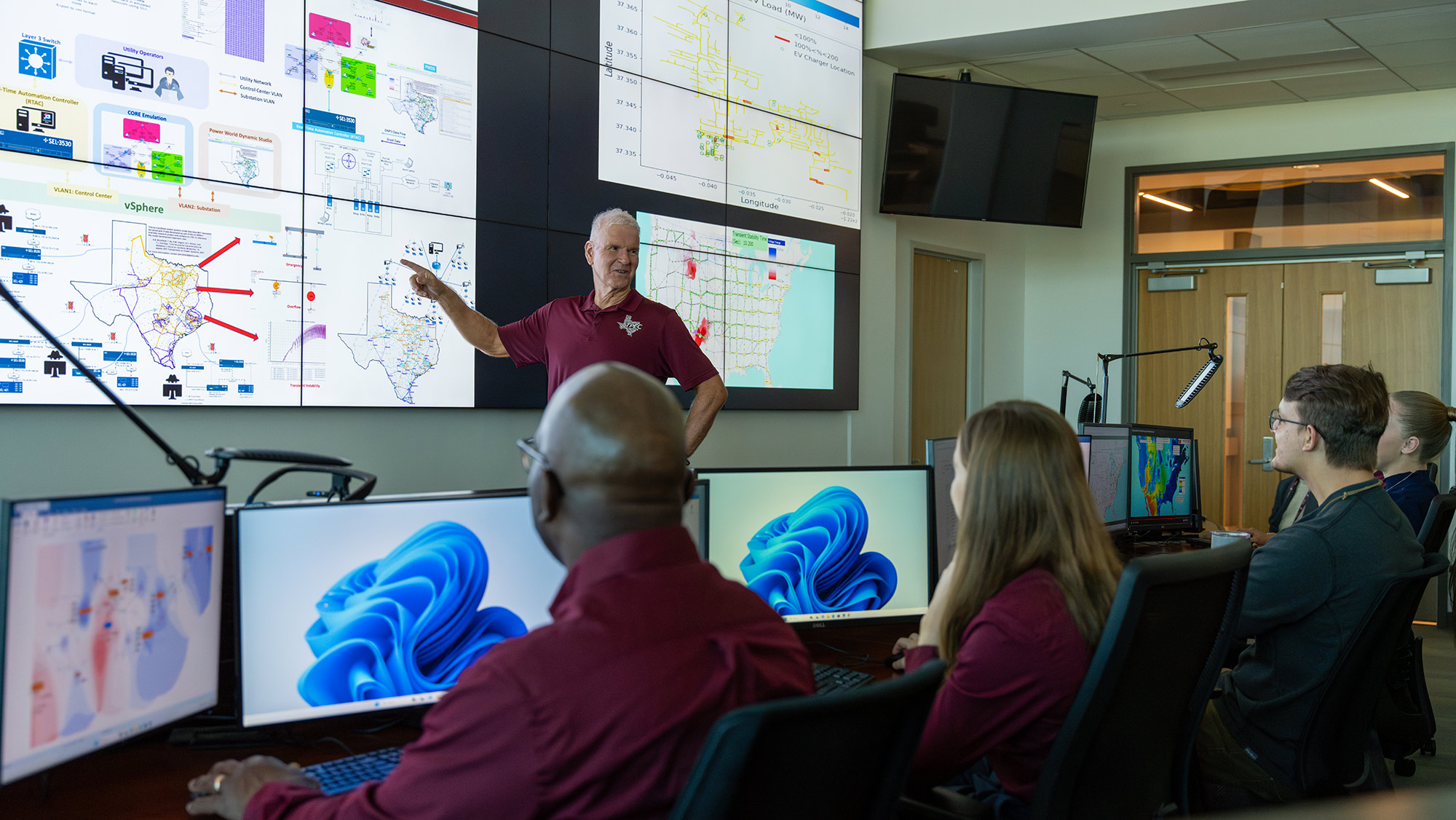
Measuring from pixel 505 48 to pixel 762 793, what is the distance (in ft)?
10.3

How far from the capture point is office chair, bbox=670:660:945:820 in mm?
843

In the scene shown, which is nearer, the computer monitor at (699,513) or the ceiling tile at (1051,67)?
the computer monitor at (699,513)

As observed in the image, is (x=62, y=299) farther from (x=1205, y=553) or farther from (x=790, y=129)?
(x=790, y=129)

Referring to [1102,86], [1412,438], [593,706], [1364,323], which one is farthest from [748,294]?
[1364,323]

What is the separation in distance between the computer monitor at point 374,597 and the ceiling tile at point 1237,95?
18.3 feet

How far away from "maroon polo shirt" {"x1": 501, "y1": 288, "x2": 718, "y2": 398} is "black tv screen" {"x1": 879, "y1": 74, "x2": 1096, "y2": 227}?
2.22 metres

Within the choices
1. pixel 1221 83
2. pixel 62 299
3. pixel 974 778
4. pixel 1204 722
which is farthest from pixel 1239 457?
pixel 62 299

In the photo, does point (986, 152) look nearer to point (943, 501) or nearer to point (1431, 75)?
point (1431, 75)

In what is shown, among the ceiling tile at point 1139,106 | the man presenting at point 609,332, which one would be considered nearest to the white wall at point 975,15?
the ceiling tile at point 1139,106

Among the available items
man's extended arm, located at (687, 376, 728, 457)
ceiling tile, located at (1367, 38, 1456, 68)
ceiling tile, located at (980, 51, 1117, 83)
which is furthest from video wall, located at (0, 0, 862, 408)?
ceiling tile, located at (1367, 38, 1456, 68)

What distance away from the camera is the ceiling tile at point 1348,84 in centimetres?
550

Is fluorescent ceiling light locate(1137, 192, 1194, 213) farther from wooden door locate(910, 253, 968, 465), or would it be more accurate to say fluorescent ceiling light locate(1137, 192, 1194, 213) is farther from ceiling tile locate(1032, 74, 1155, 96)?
wooden door locate(910, 253, 968, 465)

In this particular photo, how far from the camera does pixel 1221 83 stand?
5691mm

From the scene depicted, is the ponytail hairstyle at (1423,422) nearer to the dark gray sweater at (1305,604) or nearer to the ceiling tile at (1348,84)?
the dark gray sweater at (1305,604)
